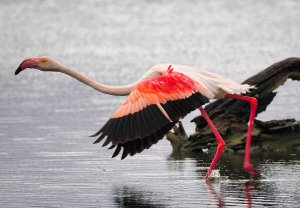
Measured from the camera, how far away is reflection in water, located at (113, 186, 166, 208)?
42.0 feet

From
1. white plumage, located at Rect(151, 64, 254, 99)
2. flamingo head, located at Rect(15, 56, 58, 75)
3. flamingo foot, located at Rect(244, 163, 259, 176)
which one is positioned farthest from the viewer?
flamingo head, located at Rect(15, 56, 58, 75)

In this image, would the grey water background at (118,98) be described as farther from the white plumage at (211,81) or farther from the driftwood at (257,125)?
the white plumage at (211,81)

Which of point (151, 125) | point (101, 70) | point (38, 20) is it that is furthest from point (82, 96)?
point (38, 20)

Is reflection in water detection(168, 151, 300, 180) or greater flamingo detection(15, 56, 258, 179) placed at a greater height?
greater flamingo detection(15, 56, 258, 179)

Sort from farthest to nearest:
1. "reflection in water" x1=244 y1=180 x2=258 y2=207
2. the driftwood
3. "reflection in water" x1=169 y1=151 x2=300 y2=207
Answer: the driftwood, "reflection in water" x1=169 y1=151 x2=300 y2=207, "reflection in water" x1=244 y1=180 x2=258 y2=207

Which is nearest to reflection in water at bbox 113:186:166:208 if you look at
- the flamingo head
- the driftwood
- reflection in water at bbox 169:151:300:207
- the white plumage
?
reflection in water at bbox 169:151:300:207

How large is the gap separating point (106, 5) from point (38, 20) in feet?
17.0

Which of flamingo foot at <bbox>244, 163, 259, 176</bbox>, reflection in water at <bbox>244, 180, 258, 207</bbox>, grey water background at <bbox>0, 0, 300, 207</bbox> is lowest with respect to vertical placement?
grey water background at <bbox>0, 0, 300, 207</bbox>

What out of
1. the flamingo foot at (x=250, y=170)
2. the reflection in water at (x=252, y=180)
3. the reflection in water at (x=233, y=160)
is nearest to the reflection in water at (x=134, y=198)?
the reflection in water at (x=252, y=180)

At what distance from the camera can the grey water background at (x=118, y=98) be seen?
13641mm

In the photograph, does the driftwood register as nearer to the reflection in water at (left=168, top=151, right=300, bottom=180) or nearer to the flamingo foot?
the reflection in water at (left=168, top=151, right=300, bottom=180)

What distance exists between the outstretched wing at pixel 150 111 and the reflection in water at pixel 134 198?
0.50 m

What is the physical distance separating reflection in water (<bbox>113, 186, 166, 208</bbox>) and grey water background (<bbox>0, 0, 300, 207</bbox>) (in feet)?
0.04

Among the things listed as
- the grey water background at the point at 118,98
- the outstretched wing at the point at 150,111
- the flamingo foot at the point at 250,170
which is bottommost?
the grey water background at the point at 118,98
